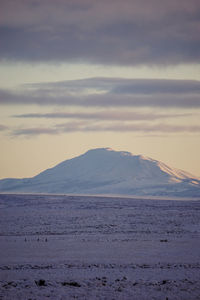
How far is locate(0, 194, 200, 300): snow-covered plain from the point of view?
66.2ft

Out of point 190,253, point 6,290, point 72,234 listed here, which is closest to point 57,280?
point 6,290

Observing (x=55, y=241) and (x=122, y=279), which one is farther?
(x=55, y=241)

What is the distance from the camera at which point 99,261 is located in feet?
90.4

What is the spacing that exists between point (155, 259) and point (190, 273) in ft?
15.2

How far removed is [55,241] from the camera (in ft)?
118

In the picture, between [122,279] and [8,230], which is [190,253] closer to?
[122,279]

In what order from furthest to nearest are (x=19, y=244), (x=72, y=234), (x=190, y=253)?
(x=72, y=234) < (x=19, y=244) < (x=190, y=253)

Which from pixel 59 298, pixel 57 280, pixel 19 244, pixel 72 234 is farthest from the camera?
pixel 72 234

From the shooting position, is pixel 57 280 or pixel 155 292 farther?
pixel 57 280

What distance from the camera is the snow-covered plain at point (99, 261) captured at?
20.2m

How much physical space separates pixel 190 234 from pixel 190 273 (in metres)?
17.6

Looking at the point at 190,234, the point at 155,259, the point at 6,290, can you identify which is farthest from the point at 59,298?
the point at 190,234

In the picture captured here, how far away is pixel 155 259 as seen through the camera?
28469 mm

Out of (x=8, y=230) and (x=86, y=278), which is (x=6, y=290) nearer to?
(x=86, y=278)
